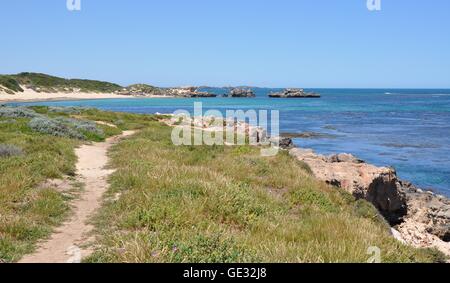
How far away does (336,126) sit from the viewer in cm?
6506

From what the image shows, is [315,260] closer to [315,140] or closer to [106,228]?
[106,228]

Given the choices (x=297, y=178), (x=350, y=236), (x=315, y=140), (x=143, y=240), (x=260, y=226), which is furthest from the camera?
(x=315, y=140)

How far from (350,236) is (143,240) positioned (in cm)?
364

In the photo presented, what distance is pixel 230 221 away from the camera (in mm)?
9047

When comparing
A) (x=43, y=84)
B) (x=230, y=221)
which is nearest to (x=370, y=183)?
(x=230, y=221)

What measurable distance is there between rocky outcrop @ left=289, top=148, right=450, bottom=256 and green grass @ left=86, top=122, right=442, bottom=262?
387cm

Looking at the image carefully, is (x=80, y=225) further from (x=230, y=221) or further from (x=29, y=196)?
(x=230, y=221)

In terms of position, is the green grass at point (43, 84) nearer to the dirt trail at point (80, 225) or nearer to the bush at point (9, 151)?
the bush at point (9, 151)

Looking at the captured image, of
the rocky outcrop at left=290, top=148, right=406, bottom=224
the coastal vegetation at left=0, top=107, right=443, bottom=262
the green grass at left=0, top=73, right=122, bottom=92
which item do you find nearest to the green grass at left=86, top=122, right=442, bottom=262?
the coastal vegetation at left=0, top=107, right=443, bottom=262

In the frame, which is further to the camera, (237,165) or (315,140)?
(315,140)

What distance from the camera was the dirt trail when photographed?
7175 mm

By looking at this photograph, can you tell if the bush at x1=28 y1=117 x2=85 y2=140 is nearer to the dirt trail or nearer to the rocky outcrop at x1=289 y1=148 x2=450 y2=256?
the dirt trail
